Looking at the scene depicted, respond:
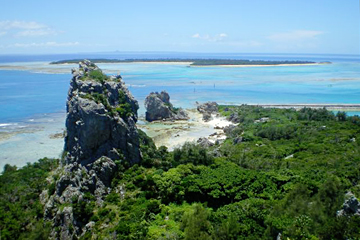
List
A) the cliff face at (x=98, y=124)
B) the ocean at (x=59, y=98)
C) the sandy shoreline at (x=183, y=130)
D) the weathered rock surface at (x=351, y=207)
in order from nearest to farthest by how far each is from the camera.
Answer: the weathered rock surface at (x=351, y=207) → the cliff face at (x=98, y=124) → the ocean at (x=59, y=98) → the sandy shoreline at (x=183, y=130)

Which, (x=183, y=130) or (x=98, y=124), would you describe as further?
(x=183, y=130)

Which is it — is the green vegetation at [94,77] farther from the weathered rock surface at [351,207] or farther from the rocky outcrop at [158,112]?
the rocky outcrop at [158,112]

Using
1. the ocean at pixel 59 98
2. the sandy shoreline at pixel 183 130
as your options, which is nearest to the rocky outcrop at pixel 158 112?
the sandy shoreline at pixel 183 130

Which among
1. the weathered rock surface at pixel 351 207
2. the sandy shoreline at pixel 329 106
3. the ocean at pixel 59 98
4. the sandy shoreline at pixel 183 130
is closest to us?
the weathered rock surface at pixel 351 207

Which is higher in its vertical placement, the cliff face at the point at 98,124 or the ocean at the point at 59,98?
the cliff face at the point at 98,124

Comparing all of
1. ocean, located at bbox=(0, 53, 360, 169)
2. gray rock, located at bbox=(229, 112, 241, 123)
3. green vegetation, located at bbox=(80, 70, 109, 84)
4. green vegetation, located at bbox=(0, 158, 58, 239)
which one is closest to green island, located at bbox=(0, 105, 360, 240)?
green vegetation, located at bbox=(0, 158, 58, 239)

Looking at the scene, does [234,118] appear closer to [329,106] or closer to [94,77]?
[329,106]

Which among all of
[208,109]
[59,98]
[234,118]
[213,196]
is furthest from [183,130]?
[59,98]

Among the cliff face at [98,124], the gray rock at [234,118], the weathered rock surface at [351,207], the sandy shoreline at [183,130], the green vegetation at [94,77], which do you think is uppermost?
the green vegetation at [94,77]
